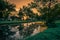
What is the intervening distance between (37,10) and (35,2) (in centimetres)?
60

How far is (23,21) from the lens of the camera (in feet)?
46.8

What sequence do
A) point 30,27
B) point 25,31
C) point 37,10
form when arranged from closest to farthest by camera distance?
point 25,31 → point 30,27 → point 37,10

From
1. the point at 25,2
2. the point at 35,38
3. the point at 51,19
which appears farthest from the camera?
the point at 25,2

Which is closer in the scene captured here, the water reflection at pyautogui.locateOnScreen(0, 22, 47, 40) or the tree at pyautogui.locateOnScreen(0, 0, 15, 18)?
the water reflection at pyautogui.locateOnScreen(0, 22, 47, 40)

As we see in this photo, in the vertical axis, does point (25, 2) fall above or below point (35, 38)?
above

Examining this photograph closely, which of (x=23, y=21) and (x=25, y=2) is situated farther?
(x=25, y=2)

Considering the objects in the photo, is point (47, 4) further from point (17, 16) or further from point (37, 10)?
point (17, 16)

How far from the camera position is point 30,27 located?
12383mm

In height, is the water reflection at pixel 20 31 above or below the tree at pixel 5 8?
below

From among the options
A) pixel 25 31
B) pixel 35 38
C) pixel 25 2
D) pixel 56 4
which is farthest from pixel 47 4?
pixel 35 38

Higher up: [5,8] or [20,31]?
[5,8]

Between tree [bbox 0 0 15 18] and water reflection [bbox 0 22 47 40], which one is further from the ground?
tree [bbox 0 0 15 18]

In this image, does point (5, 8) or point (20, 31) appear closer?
point (20, 31)

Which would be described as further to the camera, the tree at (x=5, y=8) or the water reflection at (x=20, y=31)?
the tree at (x=5, y=8)
